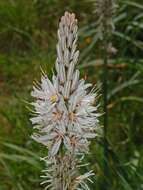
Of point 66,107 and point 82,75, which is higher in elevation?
point 82,75

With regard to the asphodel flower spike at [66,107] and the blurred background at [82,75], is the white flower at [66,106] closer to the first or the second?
the asphodel flower spike at [66,107]

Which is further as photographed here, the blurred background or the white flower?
the blurred background

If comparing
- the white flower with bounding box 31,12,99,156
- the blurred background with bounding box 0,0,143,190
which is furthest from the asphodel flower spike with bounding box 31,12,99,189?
the blurred background with bounding box 0,0,143,190

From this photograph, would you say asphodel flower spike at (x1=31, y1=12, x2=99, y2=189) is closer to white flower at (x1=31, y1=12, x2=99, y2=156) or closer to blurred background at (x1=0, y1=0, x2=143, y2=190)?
white flower at (x1=31, y1=12, x2=99, y2=156)

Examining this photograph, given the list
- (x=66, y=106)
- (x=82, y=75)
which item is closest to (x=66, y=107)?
(x=66, y=106)

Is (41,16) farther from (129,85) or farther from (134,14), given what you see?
(129,85)

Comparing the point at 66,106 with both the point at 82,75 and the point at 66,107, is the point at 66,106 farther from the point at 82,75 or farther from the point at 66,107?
the point at 82,75
